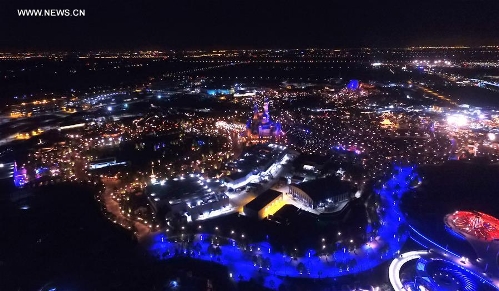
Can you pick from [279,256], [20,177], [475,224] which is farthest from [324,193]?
[20,177]

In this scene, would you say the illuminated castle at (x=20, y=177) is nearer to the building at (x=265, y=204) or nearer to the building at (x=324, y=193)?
the building at (x=265, y=204)

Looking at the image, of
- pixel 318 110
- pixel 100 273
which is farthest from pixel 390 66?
pixel 100 273

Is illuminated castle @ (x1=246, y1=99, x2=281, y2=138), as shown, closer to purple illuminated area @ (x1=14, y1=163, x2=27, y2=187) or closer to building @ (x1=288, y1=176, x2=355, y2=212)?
building @ (x1=288, y1=176, x2=355, y2=212)

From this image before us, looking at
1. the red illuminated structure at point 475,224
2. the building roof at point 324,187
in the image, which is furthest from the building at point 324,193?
the red illuminated structure at point 475,224

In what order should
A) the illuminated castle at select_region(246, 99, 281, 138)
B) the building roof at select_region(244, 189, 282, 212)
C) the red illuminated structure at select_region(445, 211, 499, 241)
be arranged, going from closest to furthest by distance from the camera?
the red illuminated structure at select_region(445, 211, 499, 241), the building roof at select_region(244, 189, 282, 212), the illuminated castle at select_region(246, 99, 281, 138)

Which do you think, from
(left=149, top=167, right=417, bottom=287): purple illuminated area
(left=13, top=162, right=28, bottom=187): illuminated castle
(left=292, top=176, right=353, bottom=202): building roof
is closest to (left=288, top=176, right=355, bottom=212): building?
(left=292, top=176, right=353, bottom=202): building roof

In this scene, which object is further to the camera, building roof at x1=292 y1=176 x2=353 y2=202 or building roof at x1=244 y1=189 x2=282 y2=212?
building roof at x1=292 y1=176 x2=353 y2=202

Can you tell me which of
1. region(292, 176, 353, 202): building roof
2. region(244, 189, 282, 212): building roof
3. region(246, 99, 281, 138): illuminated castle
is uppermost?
region(246, 99, 281, 138): illuminated castle
